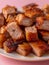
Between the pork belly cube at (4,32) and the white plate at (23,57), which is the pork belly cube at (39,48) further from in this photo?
the pork belly cube at (4,32)

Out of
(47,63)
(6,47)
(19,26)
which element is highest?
(19,26)

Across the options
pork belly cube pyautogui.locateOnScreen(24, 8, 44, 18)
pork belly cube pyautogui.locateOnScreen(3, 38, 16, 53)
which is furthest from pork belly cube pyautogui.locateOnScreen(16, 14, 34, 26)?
pork belly cube pyautogui.locateOnScreen(3, 38, 16, 53)

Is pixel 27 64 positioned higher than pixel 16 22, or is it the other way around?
pixel 16 22

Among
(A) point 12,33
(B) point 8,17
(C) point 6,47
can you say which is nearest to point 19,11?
(B) point 8,17

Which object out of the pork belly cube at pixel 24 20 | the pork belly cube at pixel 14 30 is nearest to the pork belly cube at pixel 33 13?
the pork belly cube at pixel 24 20

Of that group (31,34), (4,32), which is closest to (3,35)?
(4,32)

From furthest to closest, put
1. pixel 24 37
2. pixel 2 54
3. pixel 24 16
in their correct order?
pixel 24 16
pixel 24 37
pixel 2 54

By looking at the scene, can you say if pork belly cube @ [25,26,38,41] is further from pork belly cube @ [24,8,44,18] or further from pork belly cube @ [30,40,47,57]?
pork belly cube @ [24,8,44,18]

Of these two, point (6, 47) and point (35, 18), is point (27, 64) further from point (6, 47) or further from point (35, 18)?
point (35, 18)
